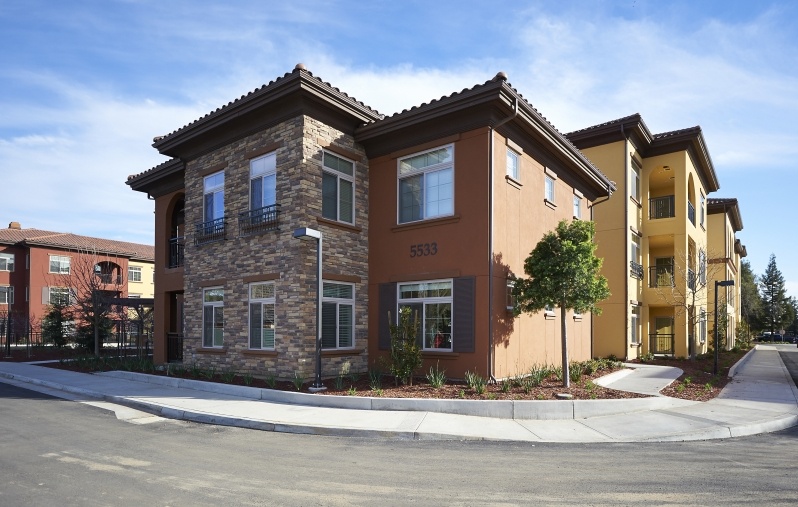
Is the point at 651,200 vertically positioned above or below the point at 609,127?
below

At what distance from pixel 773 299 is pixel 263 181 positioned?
314 feet

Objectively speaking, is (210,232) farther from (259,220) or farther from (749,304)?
(749,304)

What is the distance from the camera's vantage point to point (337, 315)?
14297 millimetres

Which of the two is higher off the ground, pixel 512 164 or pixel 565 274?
pixel 512 164

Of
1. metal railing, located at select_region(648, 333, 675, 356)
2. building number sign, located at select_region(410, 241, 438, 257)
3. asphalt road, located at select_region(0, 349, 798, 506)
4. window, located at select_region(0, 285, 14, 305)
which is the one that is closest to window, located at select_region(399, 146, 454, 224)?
building number sign, located at select_region(410, 241, 438, 257)

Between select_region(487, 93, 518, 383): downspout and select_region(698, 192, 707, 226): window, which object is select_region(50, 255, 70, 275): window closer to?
select_region(487, 93, 518, 383): downspout

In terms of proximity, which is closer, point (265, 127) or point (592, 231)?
point (592, 231)

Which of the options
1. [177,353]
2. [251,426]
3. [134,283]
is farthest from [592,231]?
[134,283]

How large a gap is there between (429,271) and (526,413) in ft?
15.2

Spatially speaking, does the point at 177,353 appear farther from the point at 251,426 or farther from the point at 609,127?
the point at 609,127

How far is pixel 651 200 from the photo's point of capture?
26.0 m

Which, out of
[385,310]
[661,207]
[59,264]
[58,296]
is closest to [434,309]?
[385,310]

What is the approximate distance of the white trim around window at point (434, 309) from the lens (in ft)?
44.0

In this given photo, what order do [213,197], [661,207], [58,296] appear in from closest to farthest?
[213,197]
[661,207]
[58,296]
